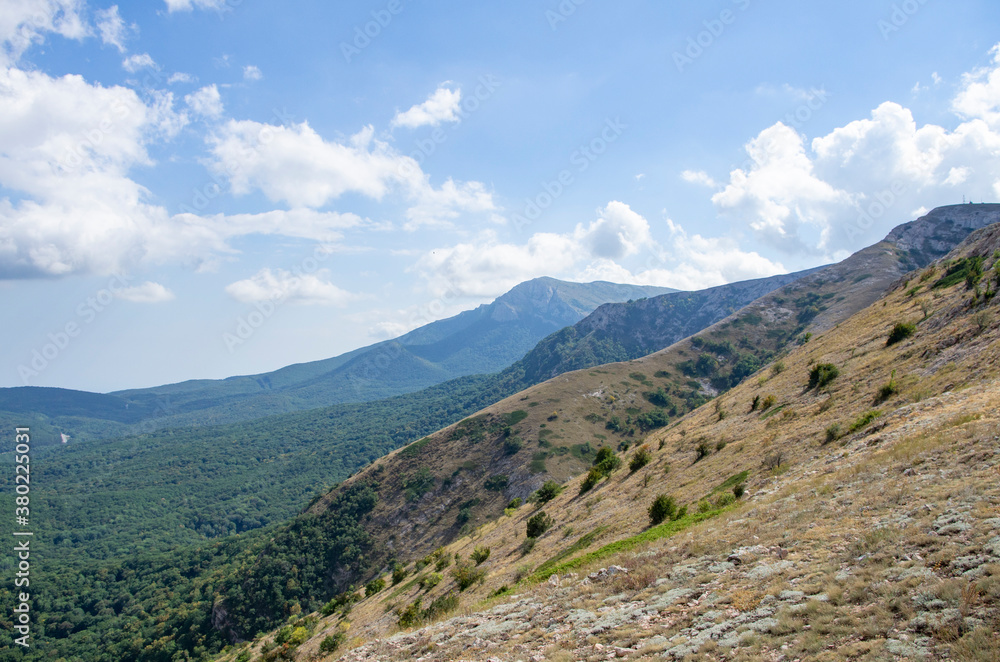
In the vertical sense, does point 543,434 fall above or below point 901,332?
below

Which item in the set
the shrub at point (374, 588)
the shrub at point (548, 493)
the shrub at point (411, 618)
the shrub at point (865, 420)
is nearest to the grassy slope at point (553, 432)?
the shrub at point (374, 588)

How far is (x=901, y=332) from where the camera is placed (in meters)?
28.3

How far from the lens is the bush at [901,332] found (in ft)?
92.0

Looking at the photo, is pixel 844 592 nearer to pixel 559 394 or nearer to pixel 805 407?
pixel 805 407

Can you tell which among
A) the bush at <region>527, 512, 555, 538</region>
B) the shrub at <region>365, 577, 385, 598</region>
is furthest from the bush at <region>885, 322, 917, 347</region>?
the shrub at <region>365, 577, 385, 598</region>

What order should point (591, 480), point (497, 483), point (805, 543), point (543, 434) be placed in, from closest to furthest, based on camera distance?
point (805, 543) → point (591, 480) → point (497, 483) → point (543, 434)

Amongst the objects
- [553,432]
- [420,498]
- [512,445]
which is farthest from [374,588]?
[553,432]

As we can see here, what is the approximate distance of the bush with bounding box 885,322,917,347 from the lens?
28.0 meters

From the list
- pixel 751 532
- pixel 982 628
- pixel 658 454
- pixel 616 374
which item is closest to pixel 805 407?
pixel 658 454

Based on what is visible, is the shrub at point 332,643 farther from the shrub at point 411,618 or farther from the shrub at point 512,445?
the shrub at point 512,445

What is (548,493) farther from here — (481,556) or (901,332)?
(901,332)

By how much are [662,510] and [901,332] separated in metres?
21.0

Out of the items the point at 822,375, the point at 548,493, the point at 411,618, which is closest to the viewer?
the point at 411,618

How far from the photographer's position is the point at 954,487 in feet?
37.0
